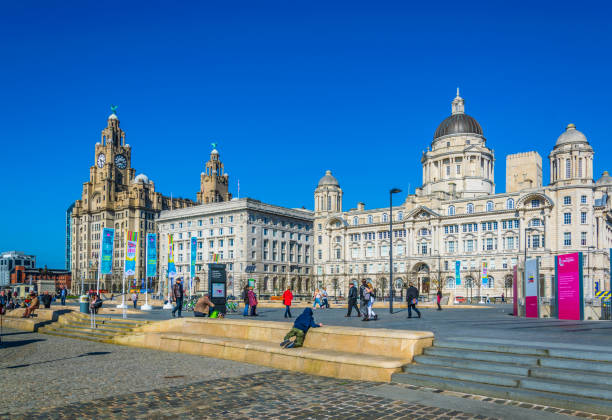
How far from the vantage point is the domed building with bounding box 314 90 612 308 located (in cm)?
7456

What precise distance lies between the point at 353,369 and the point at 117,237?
426ft

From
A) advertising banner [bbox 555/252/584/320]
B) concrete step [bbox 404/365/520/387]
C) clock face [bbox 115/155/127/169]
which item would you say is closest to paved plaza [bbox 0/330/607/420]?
concrete step [bbox 404/365/520/387]

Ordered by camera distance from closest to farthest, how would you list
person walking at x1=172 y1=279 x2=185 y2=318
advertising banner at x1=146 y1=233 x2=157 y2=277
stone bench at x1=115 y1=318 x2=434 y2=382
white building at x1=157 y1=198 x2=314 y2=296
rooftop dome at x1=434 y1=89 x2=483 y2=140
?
stone bench at x1=115 y1=318 x2=434 y2=382 → person walking at x1=172 y1=279 x2=185 y2=318 → advertising banner at x1=146 y1=233 x2=157 y2=277 → white building at x1=157 y1=198 x2=314 y2=296 → rooftop dome at x1=434 y1=89 x2=483 y2=140

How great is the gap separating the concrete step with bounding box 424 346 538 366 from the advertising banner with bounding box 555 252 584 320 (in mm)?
14654

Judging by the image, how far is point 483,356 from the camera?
12.0 m

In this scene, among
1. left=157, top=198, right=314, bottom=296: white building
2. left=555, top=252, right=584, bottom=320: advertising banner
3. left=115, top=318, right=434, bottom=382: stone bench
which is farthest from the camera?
left=157, top=198, right=314, bottom=296: white building

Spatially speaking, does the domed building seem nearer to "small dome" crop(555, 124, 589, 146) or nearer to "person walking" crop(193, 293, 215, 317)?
"small dome" crop(555, 124, 589, 146)

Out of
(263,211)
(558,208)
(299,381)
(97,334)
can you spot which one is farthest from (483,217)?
(299,381)

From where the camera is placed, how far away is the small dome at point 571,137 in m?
75.1

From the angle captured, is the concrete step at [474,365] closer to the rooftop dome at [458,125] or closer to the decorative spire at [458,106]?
the rooftop dome at [458,125]

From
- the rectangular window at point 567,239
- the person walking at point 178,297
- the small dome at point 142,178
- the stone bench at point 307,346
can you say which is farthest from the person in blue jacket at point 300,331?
the small dome at point 142,178

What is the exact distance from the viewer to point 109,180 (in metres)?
132

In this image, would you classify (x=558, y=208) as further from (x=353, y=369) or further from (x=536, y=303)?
(x=353, y=369)

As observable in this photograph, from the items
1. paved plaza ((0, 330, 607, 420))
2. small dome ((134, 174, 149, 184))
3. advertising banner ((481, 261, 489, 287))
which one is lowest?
advertising banner ((481, 261, 489, 287))
